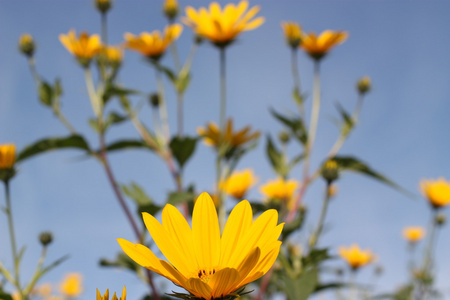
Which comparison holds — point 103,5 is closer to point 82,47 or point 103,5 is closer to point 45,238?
point 82,47

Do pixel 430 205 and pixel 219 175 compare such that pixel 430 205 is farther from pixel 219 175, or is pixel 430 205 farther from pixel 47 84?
pixel 47 84

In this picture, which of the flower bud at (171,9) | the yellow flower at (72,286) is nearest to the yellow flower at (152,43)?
the flower bud at (171,9)

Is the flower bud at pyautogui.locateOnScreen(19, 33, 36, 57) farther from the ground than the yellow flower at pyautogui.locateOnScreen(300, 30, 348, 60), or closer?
closer

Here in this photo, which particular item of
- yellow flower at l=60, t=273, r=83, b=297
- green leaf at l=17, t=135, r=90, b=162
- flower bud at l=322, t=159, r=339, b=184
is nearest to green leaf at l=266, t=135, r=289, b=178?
flower bud at l=322, t=159, r=339, b=184

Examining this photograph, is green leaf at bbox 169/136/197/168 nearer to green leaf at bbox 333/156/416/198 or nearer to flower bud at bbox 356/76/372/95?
green leaf at bbox 333/156/416/198

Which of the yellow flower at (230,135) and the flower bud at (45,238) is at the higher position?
the yellow flower at (230,135)

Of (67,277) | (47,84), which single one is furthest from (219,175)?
(67,277)

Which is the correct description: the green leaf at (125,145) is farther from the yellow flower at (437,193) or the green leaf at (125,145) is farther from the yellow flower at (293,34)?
the yellow flower at (437,193)

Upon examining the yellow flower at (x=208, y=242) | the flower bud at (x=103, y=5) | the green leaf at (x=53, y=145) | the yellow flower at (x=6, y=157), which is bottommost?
the yellow flower at (x=208, y=242)
